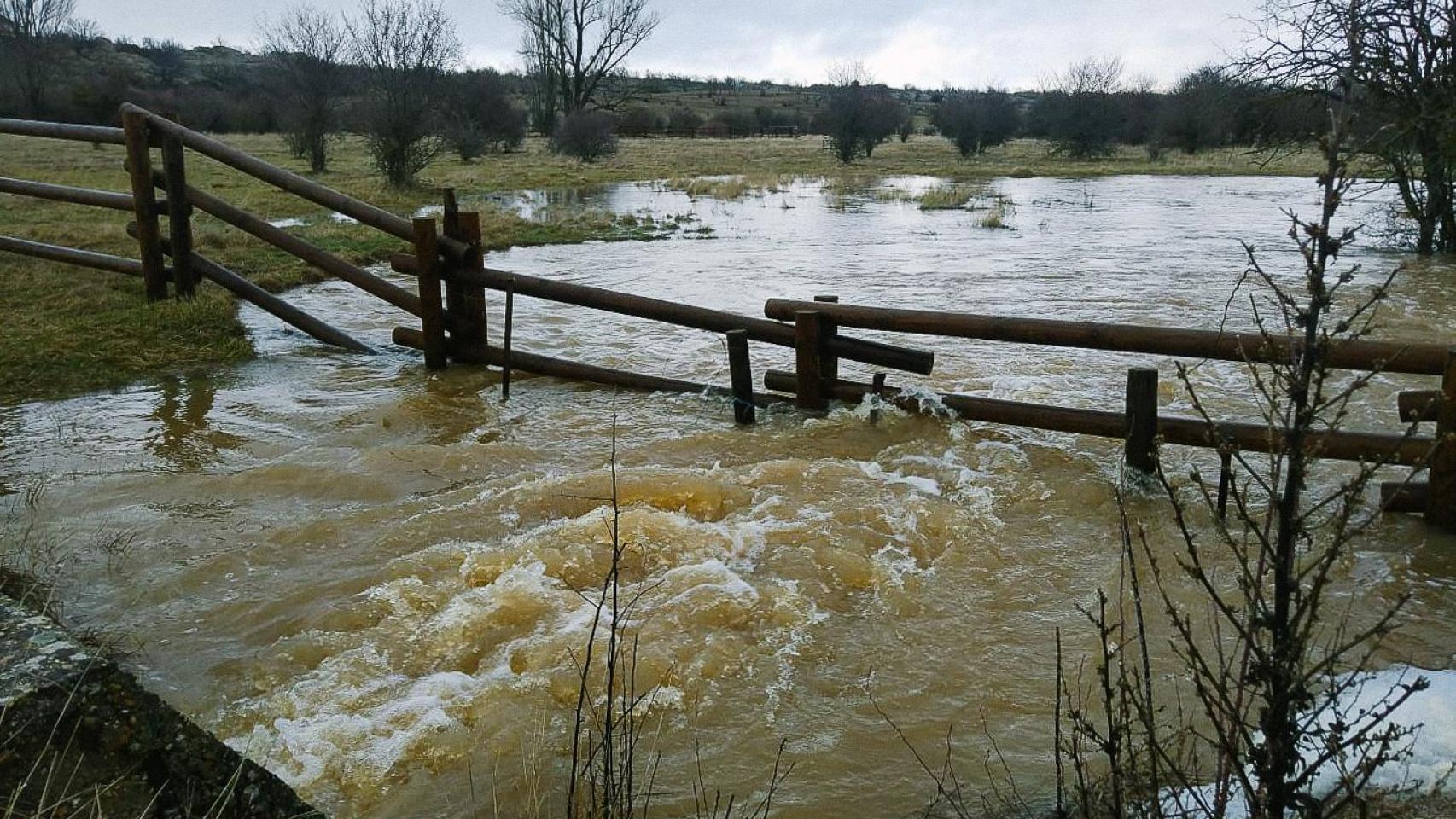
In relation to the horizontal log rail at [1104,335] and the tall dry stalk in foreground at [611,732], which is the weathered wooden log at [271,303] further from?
the tall dry stalk in foreground at [611,732]

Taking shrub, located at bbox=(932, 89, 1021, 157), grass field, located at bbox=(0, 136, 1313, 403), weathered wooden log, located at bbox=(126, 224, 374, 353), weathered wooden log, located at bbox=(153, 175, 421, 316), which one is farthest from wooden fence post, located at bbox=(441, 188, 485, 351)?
shrub, located at bbox=(932, 89, 1021, 157)

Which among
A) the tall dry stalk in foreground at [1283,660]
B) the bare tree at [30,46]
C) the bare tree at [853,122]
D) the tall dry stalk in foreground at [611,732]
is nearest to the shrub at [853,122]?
the bare tree at [853,122]

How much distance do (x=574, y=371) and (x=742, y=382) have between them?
181 centimetres

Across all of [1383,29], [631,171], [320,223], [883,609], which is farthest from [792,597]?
[631,171]

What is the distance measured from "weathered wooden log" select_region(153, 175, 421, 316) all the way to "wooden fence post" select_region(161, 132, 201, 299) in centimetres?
10

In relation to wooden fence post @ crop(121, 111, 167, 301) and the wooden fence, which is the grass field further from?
the wooden fence

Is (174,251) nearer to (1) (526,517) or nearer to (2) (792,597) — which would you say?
(1) (526,517)

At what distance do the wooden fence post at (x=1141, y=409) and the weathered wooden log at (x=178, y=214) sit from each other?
26.1 feet

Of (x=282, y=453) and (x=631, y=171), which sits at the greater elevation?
(x=631, y=171)

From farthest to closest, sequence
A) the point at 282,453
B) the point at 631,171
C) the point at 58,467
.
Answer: the point at 631,171
the point at 282,453
the point at 58,467

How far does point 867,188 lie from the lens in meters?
36.0

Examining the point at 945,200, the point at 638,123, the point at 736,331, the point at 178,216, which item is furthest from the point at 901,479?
the point at 638,123

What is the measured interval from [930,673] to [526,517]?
8.47 ft

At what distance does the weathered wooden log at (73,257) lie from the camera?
10.4m
